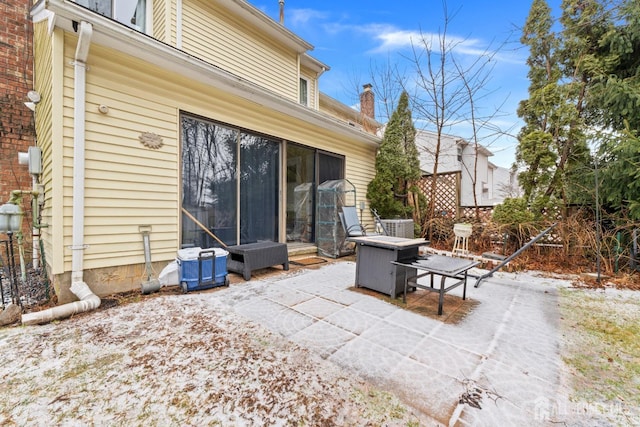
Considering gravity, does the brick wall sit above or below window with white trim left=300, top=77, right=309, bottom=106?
below

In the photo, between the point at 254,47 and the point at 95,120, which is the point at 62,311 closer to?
the point at 95,120

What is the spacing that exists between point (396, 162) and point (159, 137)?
567 centimetres

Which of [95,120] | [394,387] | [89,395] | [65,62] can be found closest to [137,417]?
[89,395]

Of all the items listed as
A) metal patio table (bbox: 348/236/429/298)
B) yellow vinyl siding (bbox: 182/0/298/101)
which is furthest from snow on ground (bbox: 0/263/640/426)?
yellow vinyl siding (bbox: 182/0/298/101)

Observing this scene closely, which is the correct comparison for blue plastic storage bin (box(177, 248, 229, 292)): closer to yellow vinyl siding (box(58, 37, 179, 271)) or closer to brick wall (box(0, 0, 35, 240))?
yellow vinyl siding (box(58, 37, 179, 271))

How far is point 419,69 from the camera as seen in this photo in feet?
24.5

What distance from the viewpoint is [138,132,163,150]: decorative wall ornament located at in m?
3.62

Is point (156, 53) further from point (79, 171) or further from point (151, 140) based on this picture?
point (79, 171)

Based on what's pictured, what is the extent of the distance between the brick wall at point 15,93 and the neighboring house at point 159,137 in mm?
A: 459

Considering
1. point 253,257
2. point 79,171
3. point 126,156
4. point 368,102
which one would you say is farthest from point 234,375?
point 368,102

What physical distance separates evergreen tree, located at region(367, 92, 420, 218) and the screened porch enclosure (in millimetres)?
3243

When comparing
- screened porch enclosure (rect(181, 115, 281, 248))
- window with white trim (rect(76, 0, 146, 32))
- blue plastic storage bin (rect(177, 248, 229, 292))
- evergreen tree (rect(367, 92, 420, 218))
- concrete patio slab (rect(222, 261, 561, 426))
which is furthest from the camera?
evergreen tree (rect(367, 92, 420, 218))

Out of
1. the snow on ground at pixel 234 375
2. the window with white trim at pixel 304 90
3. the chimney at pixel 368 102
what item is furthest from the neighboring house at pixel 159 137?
the chimney at pixel 368 102

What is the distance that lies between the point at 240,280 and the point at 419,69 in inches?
293
